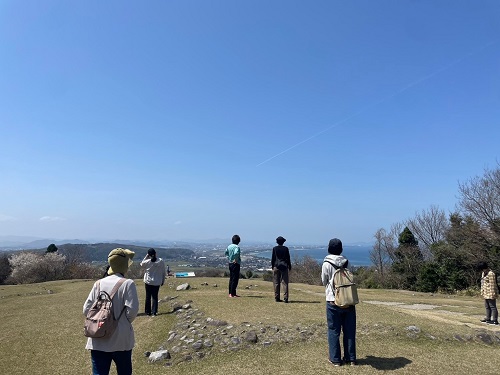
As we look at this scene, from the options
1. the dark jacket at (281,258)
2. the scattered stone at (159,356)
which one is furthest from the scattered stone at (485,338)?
the scattered stone at (159,356)

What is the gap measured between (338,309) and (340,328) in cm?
50

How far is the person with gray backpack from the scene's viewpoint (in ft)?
22.8

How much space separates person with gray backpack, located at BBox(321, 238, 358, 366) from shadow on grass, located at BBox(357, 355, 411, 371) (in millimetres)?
477

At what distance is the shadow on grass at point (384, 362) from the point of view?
740 centimetres

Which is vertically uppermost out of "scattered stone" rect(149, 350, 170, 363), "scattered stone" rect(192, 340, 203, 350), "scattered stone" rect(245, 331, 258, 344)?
"scattered stone" rect(245, 331, 258, 344)

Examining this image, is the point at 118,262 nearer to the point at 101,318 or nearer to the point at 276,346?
the point at 101,318

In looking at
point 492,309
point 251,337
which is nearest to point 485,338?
point 492,309

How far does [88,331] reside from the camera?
4.82 meters

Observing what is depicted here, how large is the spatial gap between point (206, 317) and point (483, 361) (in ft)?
25.3

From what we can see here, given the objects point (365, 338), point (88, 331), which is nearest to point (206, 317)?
point (365, 338)

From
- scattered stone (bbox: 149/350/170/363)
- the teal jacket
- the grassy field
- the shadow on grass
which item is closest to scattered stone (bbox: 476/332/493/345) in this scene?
the grassy field

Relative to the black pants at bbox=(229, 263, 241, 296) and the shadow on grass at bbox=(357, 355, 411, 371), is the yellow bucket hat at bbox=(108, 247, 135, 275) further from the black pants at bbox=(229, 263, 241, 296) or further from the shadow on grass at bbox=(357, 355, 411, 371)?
the black pants at bbox=(229, 263, 241, 296)

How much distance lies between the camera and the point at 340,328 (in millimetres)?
7199

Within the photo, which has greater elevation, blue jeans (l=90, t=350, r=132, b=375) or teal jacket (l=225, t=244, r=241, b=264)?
teal jacket (l=225, t=244, r=241, b=264)
